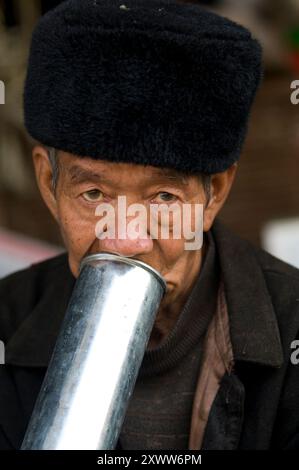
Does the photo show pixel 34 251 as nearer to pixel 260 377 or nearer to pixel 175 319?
pixel 175 319

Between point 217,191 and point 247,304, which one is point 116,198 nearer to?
point 217,191

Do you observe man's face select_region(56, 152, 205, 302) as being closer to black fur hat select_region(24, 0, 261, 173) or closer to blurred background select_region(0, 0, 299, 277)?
black fur hat select_region(24, 0, 261, 173)

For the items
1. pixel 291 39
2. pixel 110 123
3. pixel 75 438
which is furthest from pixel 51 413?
pixel 291 39

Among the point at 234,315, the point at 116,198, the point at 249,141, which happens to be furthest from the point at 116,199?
the point at 249,141

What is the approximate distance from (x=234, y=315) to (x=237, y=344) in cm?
6

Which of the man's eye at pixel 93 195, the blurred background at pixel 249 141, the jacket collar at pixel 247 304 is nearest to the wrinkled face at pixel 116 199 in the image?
the man's eye at pixel 93 195

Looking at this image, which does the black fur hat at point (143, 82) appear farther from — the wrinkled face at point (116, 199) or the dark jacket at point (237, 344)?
the dark jacket at point (237, 344)

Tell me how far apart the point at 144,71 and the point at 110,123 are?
0.29 ft

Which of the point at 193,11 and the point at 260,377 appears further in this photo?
the point at 260,377

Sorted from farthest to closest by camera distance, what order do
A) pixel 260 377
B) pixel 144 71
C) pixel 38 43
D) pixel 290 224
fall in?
pixel 290 224
pixel 260 377
pixel 38 43
pixel 144 71

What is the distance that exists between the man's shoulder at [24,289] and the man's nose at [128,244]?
16.9 inches

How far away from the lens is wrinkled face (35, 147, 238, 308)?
126 cm

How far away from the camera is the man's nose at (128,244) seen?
1252 mm

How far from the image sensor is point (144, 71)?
3.92 feet
